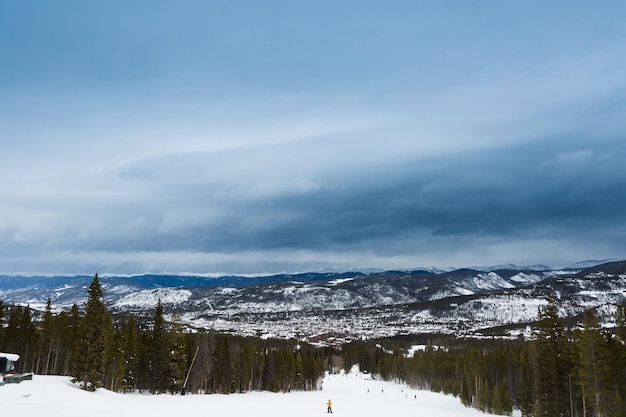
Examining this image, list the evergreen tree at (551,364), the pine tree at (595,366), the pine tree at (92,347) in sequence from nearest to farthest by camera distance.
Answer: the pine tree at (595,366) < the pine tree at (92,347) < the evergreen tree at (551,364)

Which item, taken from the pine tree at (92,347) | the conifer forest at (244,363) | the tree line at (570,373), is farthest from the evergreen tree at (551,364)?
the pine tree at (92,347)

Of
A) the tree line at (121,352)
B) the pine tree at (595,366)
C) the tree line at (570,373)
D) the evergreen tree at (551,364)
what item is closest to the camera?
the pine tree at (595,366)

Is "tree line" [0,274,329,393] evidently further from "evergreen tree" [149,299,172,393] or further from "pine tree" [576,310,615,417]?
"pine tree" [576,310,615,417]

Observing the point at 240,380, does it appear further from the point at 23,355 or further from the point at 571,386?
the point at 571,386

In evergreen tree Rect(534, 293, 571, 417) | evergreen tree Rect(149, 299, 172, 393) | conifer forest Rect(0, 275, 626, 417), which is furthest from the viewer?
evergreen tree Rect(149, 299, 172, 393)

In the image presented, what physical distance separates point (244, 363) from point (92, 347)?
45.7 meters

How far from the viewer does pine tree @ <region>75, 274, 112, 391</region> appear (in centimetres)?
5084

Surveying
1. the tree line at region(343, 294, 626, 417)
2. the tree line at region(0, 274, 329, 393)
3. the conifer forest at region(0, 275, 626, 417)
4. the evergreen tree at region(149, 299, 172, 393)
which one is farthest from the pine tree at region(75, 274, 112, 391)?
the tree line at region(343, 294, 626, 417)

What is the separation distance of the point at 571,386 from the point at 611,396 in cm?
1203

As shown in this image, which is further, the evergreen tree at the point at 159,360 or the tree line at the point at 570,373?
the evergreen tree at the point at 159,360

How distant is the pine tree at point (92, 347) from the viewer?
5084cm

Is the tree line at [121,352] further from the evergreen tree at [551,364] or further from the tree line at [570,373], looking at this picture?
the evergreen tree at [551,364]

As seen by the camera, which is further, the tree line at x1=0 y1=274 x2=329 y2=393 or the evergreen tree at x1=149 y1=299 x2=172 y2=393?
the evergreen tree at x1=149 y1=299 x2=172 y2=393

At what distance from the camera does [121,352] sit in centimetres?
6838
